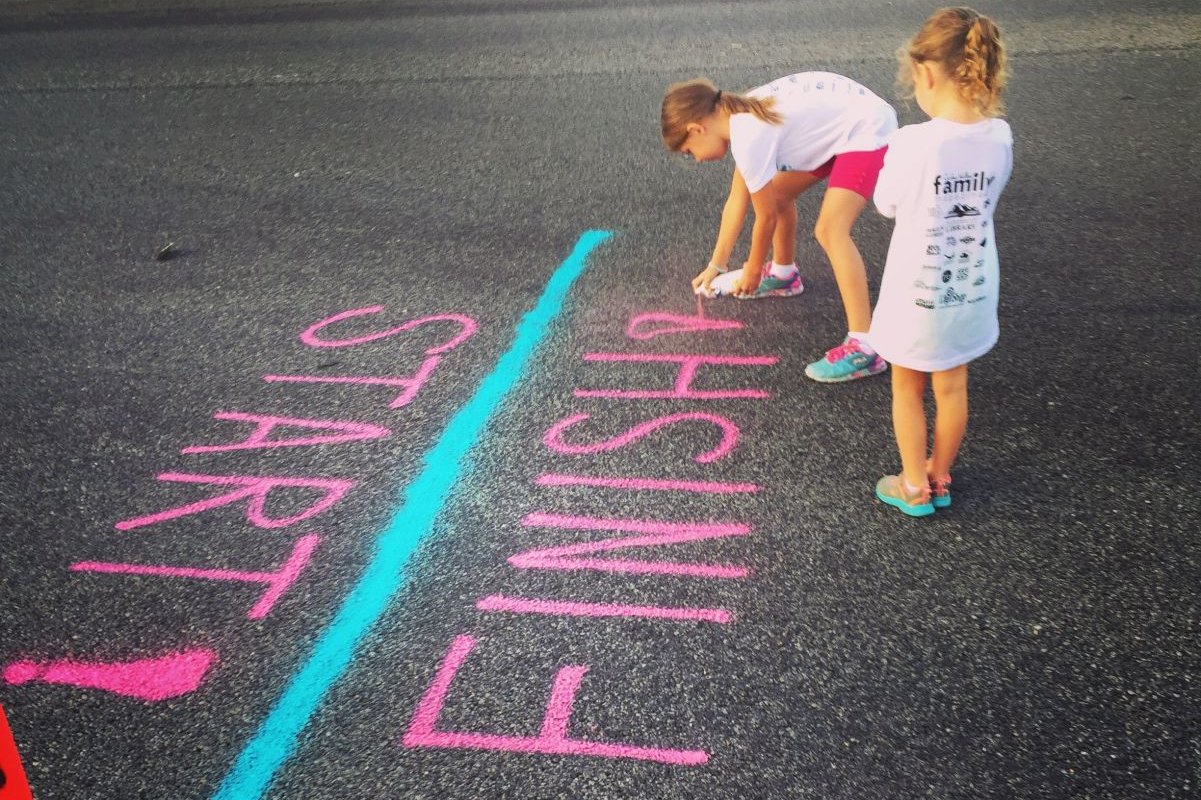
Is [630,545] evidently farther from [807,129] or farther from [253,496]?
[807,129]

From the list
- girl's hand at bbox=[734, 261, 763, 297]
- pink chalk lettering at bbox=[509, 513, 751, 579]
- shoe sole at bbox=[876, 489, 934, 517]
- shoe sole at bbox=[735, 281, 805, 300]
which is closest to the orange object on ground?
pink chalk lettering at bbox=[509, 513, 751, 579]

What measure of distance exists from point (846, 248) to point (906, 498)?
3.65 feet

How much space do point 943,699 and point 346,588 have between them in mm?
1552

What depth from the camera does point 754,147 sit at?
12.4ft

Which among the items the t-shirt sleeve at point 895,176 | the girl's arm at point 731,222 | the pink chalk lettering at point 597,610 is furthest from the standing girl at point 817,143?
the pink chalk lettering at point 597,610

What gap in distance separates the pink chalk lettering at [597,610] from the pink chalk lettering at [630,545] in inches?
5.5

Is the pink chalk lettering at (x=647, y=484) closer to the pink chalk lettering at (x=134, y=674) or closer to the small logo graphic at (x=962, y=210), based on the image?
the small logo graphic at (x=962, y=210)

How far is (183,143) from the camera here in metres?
6.79

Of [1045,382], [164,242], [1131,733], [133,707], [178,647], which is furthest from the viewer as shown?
[164,242]

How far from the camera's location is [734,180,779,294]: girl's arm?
12.7 ft

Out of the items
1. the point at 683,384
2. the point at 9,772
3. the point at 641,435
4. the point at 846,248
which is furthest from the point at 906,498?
the point at 9,772

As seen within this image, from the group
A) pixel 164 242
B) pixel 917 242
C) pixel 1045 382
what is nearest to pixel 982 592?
pixel 917 242

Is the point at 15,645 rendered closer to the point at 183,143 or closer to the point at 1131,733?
the point at 1131,733

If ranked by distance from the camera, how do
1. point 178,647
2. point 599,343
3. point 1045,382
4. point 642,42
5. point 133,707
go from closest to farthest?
point 133,707
point 178,647
point 1045,382
point 599,343
point 642,42
